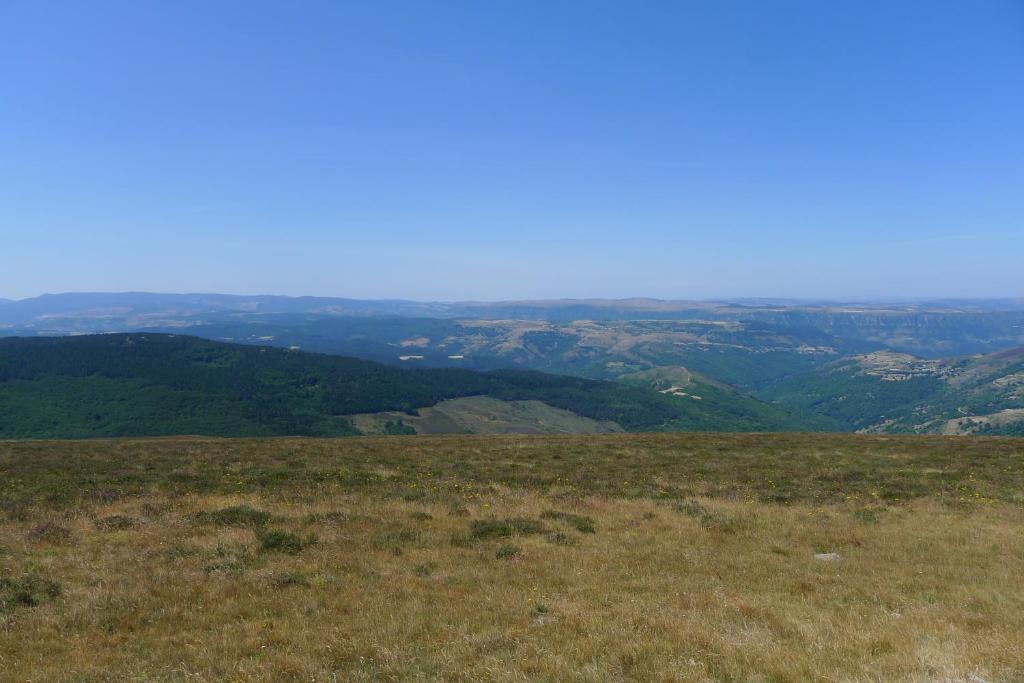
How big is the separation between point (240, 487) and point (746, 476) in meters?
26.5

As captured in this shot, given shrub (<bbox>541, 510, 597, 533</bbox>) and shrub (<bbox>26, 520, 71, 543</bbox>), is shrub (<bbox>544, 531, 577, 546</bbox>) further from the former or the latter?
shrub (<bbox>26, 520, 71, 543</bbox>)

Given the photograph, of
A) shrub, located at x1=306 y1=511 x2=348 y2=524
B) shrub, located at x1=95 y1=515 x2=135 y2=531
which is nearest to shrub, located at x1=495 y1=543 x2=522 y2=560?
shrub, located at x1=306 y1=511 x2=348 y2=524

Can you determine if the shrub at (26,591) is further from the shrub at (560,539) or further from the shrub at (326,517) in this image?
the shrub at (560,539)

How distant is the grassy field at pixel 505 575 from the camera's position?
9.34 metres

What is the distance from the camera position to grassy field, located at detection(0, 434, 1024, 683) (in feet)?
30.7

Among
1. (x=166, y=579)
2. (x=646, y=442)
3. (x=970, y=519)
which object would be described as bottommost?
(x=646, y=442)

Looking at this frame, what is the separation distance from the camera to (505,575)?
46.4 feet

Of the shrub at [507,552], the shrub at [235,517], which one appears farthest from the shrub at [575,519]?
the shrub at [235,517]

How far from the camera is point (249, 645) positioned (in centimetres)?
998

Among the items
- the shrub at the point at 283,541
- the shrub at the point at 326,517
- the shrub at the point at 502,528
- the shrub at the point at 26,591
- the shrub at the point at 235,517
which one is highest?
the shrub at the point at 26,591

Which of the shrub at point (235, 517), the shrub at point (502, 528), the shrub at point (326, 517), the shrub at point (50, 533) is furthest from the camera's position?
the shrub at point (326, 517)

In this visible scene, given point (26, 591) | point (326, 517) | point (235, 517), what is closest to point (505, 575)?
point (326, 517)

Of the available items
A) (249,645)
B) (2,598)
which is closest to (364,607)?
(249,645)

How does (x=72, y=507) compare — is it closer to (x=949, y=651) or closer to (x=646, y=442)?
(x=949, y=651)
